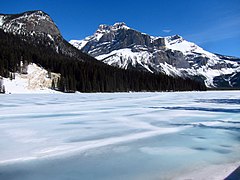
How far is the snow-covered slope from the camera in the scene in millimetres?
70875

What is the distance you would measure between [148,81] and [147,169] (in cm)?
10824

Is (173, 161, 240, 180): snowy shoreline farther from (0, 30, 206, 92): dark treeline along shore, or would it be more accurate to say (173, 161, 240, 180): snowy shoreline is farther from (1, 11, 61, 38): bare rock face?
(1, 11, 61, 38): bare rock face

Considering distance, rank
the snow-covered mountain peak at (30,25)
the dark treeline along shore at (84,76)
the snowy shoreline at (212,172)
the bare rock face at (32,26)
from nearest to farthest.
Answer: the snowy shoreline at (212,172) < the dark treeline along shore at (84,76) < the bare rock face at (32,26) < the snow-covered mountain peak at (30,25)

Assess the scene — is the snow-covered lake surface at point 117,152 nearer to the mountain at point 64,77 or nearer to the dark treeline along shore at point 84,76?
the mountain at point 64,77

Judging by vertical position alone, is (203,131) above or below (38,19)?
below

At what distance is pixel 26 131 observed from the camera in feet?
28.6

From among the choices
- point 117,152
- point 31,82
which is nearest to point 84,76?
point 31,82

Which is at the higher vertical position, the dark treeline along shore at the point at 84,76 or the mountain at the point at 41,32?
the mountain at the point at 41,32

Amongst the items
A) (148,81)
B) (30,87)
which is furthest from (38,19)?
(30,87)

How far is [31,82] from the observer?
7775cm

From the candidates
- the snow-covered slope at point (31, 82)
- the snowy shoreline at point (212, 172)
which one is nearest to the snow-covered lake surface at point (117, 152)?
→ the snowy shoreline at point (212, 172)

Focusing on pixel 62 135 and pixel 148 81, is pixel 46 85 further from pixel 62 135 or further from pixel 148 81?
pixel 62 135

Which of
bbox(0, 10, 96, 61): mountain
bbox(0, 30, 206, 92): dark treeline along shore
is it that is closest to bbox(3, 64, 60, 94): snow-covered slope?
bbox(0, 30, 206, 92): dark treeline along shore

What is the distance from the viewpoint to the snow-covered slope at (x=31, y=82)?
70.9m
